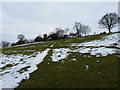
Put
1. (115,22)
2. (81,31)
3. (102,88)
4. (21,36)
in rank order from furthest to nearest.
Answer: (21,36) < (81,31) < (115,22) < (102,88)

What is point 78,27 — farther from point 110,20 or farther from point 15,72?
point 15,72

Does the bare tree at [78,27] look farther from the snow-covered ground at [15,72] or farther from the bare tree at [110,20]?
the snow-covered ground at [15,72]

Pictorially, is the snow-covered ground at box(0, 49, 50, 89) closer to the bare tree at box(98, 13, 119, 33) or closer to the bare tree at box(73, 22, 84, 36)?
the bare tree at box(98, 13, 119, 33)

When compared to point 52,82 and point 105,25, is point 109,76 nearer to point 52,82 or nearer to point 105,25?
point 52,82

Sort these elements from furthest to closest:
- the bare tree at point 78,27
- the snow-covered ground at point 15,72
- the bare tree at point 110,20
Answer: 1. the bare tree at point 78,27
2. the bare tree at point 110,20
3. the snow-covered ground at point 15,72

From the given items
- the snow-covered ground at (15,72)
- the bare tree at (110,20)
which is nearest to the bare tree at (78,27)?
the bare tree at (110,20)

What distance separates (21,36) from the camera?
264 ft

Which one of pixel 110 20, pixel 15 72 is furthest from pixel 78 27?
pixel 15 72

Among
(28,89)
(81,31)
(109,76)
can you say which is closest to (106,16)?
(81,31)

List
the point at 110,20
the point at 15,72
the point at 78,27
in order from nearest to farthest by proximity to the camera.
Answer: the point at 15,72, the point at 110,20, the point at 78,27

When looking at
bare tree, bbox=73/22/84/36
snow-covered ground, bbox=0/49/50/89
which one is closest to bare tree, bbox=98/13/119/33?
→ bare tree, bbox=73/22/84/36

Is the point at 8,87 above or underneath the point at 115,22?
underneath

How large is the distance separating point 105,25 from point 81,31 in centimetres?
2592

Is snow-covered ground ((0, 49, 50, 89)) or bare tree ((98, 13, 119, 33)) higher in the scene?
bare tree ((98, 13, 119, 33))
